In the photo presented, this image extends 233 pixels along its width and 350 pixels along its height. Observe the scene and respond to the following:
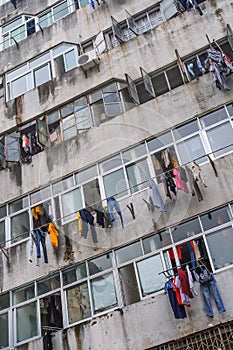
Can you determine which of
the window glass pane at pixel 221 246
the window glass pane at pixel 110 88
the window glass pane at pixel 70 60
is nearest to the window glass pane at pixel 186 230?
the window glass pane at pixel 221 246

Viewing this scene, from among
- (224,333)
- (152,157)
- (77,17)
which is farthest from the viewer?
(77,17)

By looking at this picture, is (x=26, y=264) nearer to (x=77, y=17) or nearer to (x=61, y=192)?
(x=61, y=192)

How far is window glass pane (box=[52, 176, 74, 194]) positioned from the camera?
11.6 meters

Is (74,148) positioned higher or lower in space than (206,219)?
higher

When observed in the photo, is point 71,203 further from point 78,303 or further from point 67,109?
point 67,109

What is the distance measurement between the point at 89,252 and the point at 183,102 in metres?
4.07

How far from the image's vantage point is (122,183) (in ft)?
35.5

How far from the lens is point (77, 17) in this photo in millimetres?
14750

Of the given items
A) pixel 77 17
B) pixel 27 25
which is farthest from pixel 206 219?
pixel 27 25

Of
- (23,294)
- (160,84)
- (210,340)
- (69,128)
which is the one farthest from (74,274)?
(160,84)

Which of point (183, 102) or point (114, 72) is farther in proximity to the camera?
point (114, 72)

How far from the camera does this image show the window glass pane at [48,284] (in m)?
10.4

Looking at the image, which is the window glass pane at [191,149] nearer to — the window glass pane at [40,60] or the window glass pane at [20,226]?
the window glass pane at [20,226]

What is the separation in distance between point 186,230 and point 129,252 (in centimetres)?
130
